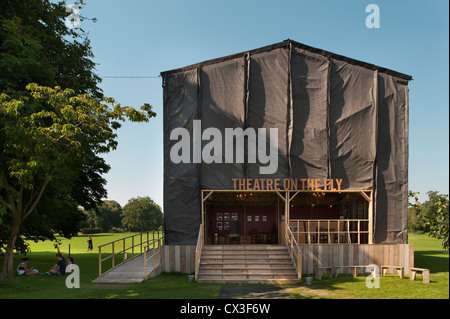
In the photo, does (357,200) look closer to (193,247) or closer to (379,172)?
(379,172)

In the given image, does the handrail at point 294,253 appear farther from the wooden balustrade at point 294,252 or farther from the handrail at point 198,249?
the handrail at point 198,249

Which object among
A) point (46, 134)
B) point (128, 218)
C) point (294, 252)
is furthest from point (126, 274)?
point (128, 218)

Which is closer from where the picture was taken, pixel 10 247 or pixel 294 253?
pixel 10 247

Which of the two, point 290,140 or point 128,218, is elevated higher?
point 290,140

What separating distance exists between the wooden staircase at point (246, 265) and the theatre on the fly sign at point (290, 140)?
1.21ft

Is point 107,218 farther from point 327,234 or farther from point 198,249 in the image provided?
point 198,249

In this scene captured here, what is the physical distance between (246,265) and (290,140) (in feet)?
18.9

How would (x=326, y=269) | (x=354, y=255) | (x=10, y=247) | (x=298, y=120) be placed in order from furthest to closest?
(x=298, y=120) → (x=354, y=255) → (x=326, y=269) → (x=10, y=247)

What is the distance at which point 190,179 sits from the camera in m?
17.1

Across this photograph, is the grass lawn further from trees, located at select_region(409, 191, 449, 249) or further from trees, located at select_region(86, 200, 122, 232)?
trees, located at select_region(86, 200, 122, 232)

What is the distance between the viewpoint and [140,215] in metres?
88.6

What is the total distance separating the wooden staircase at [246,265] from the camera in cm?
1468

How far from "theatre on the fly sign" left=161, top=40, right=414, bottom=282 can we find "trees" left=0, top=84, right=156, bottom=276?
3775 millimetres

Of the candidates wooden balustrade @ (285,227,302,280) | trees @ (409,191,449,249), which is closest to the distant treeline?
wooden balustrade @ (285,227,302,280)
